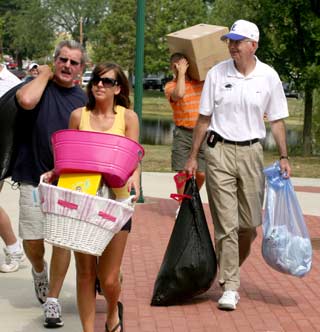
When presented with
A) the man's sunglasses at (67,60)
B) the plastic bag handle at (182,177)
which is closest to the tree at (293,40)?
the plastic bag handle at (182,177)

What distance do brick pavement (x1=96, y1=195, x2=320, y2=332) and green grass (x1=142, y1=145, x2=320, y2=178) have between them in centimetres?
663

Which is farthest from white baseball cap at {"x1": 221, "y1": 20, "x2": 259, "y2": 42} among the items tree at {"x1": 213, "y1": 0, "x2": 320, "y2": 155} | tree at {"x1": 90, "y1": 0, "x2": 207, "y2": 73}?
tree at {"x1": 90, "y1": 0, "x2": 207, "y2": 73}

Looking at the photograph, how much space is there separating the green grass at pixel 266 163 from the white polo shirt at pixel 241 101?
8.37 meters

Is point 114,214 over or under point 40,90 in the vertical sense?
under

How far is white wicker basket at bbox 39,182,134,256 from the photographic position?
470cm

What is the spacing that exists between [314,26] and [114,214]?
14.3 meters

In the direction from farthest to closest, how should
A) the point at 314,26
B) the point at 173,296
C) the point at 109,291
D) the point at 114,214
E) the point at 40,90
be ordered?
1. the point at 314,26
2. the point at 173,296
3. the point at 40,90
4. the point at 109,291
5. the point at 114,214

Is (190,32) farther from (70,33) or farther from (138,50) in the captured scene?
(70,33)

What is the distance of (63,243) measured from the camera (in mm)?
4734

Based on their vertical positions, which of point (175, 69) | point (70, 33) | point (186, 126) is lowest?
point (70, 33)

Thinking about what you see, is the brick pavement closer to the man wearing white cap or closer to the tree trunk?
the man wearing white cap

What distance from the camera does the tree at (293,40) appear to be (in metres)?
18.4

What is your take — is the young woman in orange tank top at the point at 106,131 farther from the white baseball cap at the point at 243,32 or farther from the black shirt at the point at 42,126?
the white baseball cap at the point at 243,32

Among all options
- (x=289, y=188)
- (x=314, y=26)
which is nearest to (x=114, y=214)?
(x=289, y=188)
